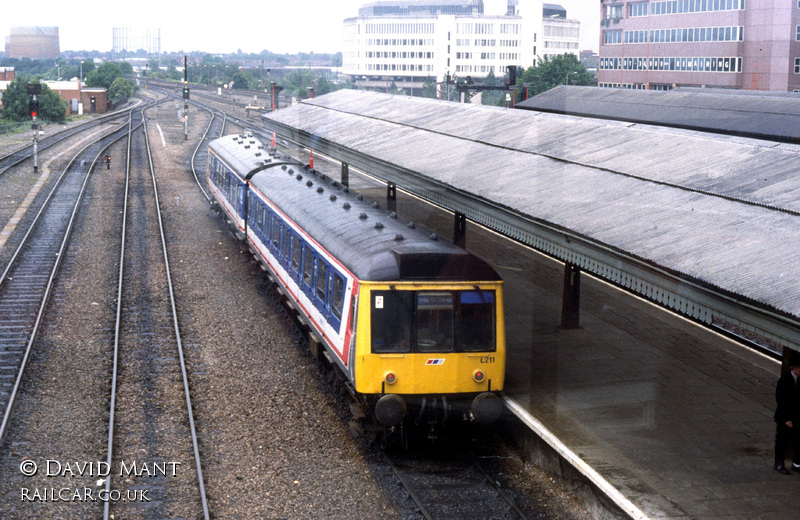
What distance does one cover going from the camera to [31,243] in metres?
24.1

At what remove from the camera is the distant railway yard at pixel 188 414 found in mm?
9969

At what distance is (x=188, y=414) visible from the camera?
12.4 m

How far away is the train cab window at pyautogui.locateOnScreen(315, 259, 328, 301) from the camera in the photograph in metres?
13.2

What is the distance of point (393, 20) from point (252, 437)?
115 meters

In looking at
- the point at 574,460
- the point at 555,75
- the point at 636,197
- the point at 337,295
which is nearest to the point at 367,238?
the point at 337,295

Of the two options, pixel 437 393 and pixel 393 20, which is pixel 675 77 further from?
pixel 393 20

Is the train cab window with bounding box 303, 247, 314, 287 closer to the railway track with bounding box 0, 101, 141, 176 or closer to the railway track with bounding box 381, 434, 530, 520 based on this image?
the railway track with bounding box 381, 434, 530, 520

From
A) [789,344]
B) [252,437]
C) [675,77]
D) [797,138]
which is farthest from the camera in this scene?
[675,77]

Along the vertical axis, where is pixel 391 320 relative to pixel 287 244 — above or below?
below

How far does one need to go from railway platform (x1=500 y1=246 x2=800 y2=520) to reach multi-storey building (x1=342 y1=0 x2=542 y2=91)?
9802cm

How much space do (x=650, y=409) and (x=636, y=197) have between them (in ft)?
9.90

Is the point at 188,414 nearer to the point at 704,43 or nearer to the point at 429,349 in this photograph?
the point at 429,349

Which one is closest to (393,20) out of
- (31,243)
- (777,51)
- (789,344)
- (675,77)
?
(675,77)

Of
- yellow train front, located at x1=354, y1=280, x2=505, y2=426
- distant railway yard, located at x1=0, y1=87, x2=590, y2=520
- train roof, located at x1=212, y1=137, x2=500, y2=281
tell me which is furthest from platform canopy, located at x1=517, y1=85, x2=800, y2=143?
yellow train front, located at x1=354, y1=280, x2=505, y2=426
